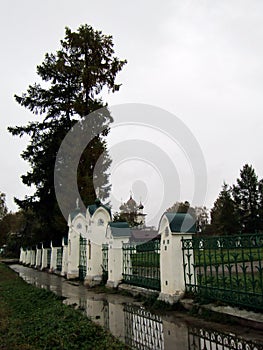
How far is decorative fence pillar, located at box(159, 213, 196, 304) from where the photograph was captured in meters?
6.18

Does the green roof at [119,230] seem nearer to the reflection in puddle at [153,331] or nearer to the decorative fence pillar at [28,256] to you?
the reflection in puddle at [153,331]

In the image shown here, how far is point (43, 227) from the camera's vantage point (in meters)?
20.8

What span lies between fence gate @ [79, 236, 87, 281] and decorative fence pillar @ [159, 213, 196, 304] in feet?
20.0

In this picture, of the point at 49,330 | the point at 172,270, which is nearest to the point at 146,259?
the point at 172,270

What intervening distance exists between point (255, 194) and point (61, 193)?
112ft

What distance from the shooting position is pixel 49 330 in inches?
187

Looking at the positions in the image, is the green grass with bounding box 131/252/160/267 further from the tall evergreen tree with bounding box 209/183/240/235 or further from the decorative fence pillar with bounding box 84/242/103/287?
the tall evergreen tree with bounding box 209/183/240/235

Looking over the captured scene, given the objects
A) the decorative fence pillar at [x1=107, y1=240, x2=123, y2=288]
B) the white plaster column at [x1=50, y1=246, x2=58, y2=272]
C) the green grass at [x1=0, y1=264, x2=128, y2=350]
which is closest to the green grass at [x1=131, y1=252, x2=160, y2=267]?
the decorative fence pillar at [x1=107, y1=240, x2=123, y2=288]

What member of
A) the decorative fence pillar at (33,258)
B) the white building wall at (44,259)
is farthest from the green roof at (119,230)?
the decorative fence pillar at (33,258)

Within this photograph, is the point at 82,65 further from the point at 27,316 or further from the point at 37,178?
the point at 27,316

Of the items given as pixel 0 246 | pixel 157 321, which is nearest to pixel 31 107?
pixel 157 321

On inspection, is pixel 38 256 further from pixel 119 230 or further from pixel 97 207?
pixel 119 230

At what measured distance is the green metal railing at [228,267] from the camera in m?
4.60

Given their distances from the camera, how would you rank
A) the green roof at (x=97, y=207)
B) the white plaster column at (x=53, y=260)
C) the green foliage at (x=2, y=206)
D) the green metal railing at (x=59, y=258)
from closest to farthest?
1. the green roof at (x=97, y=207)
2. the green metal railing at (x=59, y=258)
3. the white plaster column at (x=53, y=260)
4. the green foliage at (x=2, y=206)
